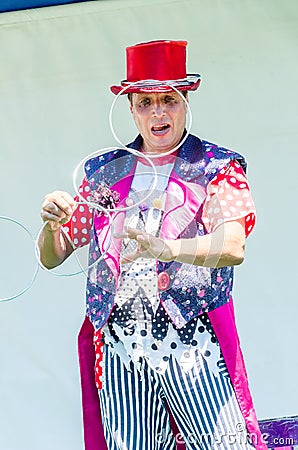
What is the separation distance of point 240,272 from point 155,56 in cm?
A: 97

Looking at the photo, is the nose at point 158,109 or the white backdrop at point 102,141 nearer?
the nose at point 158,109

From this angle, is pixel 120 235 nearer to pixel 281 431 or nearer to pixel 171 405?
pixel 171 405

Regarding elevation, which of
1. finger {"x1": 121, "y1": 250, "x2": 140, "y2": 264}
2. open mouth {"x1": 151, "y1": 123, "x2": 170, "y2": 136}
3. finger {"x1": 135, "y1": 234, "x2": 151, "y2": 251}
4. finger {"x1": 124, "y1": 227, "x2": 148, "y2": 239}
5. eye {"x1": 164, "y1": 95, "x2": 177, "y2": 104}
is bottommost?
finger {"x1": 121, "y1": 250, "x2": 140, "y2": 264}

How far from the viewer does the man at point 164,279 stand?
2.24m

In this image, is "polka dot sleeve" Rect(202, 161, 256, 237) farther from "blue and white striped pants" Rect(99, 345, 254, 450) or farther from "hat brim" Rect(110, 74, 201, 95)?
"blue and white striped pants" Rect(99, 345, 254, 450)

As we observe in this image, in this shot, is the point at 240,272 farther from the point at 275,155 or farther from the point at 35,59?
the point at 35,59

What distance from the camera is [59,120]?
3.05 metres

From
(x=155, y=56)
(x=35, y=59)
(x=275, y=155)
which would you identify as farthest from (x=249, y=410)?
(x=35, y=59)

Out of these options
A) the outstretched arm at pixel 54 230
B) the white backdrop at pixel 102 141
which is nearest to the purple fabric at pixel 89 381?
the outstretched arm at pixel 54 230

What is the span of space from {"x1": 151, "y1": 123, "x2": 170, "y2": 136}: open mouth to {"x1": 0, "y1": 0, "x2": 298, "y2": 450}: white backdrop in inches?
29.8

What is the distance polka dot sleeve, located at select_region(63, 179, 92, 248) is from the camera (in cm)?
231

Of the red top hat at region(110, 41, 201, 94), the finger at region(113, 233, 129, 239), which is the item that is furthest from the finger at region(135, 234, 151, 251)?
the red top hat at region(110, 41, 201, 94)

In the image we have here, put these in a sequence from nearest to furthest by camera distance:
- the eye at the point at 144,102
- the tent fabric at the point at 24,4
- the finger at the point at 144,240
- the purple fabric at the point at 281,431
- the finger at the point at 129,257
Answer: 1. the finger at the point at 144,240
2. the finger at the point at 129,257
3. the eye at the point at 144,102
4. the tent fabric at the point at 24,4
5. the purple fabric at the point at 281,431

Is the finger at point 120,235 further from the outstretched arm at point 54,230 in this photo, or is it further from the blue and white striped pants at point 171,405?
the blue and white striped pants at point 171,405
